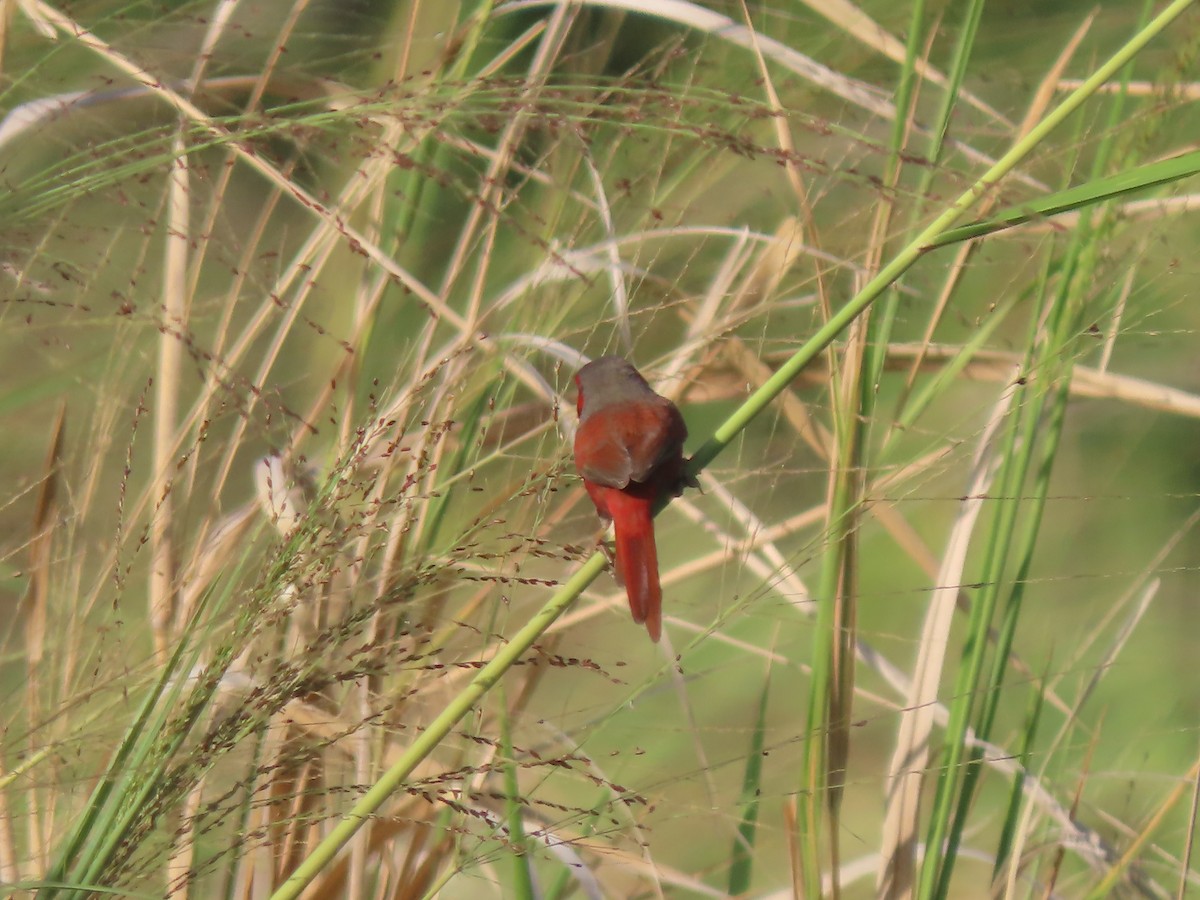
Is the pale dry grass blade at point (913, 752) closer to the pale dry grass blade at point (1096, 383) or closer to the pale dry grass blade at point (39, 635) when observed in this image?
the pale dry grass blade at point (1096, 383)

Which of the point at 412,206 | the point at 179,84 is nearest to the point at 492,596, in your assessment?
the point at 412,206

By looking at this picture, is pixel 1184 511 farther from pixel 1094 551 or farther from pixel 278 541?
pixel 278 541

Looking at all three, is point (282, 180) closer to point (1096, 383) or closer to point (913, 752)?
point (913, 752)

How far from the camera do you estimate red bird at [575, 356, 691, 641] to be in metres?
1.47

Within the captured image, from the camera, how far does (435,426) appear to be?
1219mm

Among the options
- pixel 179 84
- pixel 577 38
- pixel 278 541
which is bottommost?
pixel 278 541

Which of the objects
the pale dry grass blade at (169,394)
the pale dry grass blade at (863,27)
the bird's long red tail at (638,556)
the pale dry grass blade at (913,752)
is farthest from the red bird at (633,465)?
the pale dry grass blade at (863,27)

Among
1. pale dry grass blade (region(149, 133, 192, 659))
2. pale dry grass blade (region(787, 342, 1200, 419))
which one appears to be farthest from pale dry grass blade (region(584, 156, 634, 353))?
pale dry grass blade (region(149, 133, 192, 659))

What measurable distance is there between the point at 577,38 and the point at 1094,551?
6.39ft

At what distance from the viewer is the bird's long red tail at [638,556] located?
4.69 ft

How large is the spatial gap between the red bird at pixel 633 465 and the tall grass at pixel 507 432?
53mm

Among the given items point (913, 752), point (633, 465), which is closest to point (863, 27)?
point (633, 465)

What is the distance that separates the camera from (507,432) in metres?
1.86

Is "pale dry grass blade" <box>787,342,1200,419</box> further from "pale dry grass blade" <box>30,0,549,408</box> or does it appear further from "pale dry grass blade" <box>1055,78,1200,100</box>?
"pale dry grass blade" <box>30,0,549,408</box>
